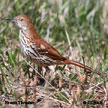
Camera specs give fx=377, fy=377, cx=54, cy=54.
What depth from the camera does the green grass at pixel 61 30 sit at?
5375mm

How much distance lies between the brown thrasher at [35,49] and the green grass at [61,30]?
0.57 feet

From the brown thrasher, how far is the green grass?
0.17m

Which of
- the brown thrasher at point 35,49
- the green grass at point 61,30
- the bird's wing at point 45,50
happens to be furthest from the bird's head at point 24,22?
the green grass at point 61,30

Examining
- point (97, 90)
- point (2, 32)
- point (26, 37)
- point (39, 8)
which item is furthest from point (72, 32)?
point (97, 90)

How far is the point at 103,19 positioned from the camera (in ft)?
25.4

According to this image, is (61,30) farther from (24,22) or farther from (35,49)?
(35,49)

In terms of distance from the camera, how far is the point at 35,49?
205 inches

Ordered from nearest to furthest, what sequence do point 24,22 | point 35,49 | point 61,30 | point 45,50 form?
1. point 35,49
2. point 45,50
3. point 24,22
4. point 61,30

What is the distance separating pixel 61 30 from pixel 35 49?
187 cm

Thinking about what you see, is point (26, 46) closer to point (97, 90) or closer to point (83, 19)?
point (97, 90)

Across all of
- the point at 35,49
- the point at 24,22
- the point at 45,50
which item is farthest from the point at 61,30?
the point at 35,49

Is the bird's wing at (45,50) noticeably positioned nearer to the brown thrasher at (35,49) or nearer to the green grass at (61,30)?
the brown thrasher at (35,49)

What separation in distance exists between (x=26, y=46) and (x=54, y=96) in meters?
0.93

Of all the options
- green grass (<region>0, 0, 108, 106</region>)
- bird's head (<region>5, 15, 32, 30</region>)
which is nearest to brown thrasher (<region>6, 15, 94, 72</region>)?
bird's head (<region>5, 15, 32, 30</region>)
